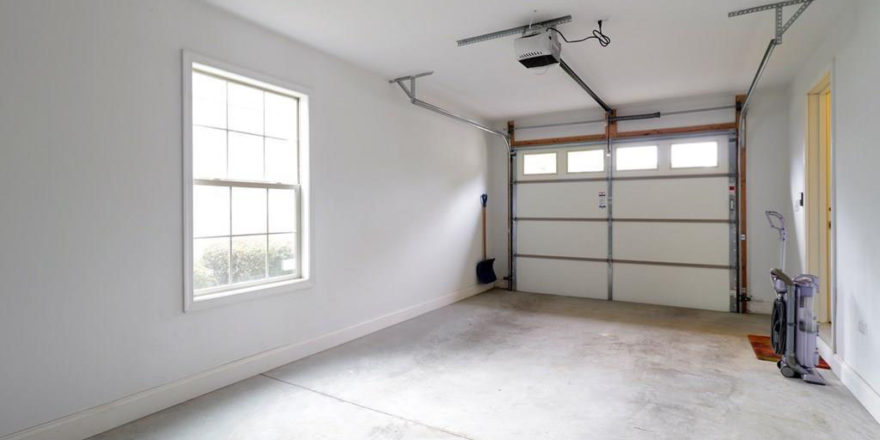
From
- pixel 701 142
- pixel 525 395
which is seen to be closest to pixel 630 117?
pixel 701 142

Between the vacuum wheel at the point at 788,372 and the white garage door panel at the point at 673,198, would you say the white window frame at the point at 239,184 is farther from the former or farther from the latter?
the white garage door panel at the point at 673,198

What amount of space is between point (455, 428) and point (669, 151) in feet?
16.8

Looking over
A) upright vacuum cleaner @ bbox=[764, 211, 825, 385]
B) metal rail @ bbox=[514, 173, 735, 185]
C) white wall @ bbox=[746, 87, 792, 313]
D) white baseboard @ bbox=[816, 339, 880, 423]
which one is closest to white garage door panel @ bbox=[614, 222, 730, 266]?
white wall @ bbox=[746, 87, 792, 313]

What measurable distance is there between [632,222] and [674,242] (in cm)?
60

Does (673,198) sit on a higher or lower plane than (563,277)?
higher

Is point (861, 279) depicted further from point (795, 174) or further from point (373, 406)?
point (373, 406)

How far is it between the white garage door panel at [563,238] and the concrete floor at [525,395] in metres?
2.04

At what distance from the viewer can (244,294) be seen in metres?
3.39

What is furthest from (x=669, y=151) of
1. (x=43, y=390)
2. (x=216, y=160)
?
(x=43, y=390)

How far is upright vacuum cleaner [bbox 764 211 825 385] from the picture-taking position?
326 cm

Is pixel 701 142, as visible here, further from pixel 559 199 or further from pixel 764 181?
pixel 559 199

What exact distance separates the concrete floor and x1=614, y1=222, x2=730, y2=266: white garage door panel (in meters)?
1.39

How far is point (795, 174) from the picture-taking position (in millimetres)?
5004

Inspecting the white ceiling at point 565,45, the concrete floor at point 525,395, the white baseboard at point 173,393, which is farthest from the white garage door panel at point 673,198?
the white baseboard at point 173,393
